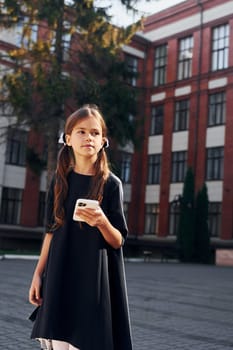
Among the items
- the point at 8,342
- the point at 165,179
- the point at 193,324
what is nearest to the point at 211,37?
the point at 165,179

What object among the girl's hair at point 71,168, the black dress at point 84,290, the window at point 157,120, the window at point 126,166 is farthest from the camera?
the window at point 126,166

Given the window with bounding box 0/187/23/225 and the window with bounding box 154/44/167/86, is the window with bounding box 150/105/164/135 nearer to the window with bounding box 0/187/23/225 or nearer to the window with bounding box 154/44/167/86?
the window with bounding box 154/44/167/86

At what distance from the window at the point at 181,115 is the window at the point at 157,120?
1.26m

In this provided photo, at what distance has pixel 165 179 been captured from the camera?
33938 millimetres

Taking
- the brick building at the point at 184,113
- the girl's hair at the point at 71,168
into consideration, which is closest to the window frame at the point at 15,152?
the brick building at the point at 184,113

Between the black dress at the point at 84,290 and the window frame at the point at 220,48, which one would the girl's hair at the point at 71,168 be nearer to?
the black dress at the point at 84,290

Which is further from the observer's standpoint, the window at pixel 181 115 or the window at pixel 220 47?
the window at pixel 181 115

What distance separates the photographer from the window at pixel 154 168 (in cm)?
3481

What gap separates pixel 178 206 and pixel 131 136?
10088 millimetres

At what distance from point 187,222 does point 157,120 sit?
28.9 ft

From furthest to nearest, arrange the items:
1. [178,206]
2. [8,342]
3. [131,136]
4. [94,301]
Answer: [178,206]
[131,136]
[8,342]
[94,301]

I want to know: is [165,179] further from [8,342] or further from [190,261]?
[8,342]

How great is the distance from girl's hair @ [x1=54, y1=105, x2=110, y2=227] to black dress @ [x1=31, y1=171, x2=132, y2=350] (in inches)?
2.1

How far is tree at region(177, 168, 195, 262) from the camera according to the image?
29.8 m
